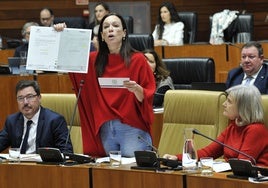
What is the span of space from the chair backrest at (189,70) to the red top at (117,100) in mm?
2390

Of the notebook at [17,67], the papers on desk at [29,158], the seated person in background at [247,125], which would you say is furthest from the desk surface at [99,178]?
the notebook at [17,67]

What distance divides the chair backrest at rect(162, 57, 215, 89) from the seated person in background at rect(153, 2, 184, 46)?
295 cm

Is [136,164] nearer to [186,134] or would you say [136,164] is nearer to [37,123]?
[186,134]

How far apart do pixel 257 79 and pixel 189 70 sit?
1037mm

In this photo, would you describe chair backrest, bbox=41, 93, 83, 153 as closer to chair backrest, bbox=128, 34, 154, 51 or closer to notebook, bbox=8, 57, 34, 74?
notebook, bbox=8, 57, 34, 74

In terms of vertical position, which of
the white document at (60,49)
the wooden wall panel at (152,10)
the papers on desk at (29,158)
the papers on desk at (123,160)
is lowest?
the papers on desk at (29,158)

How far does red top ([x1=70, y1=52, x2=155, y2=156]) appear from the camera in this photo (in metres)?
5.42

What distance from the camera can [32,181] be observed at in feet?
16.7

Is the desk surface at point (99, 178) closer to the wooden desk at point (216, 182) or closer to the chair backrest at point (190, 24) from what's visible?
the wooden desk at point (216, 182)

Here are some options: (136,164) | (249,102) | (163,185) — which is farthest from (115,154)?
(249,102)

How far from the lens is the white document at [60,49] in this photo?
553cm

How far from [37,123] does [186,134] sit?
1587 mm

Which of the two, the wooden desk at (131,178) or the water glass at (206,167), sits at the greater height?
the water glass at (206,167)

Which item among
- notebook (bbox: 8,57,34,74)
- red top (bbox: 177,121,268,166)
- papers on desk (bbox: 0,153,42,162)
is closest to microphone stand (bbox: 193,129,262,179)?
red top (bbox: 177,121,268,166)
